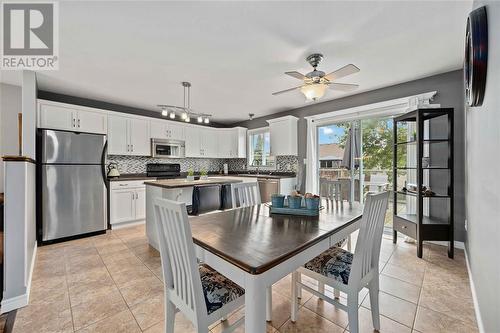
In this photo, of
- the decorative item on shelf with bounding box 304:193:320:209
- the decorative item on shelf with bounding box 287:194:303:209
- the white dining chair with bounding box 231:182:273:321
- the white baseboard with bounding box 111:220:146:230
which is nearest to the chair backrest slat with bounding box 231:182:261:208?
the white dining chair with bounding box 231:182:273:321

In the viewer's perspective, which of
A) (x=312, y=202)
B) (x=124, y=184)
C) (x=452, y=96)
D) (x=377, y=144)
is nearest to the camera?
(x=312, y=202)

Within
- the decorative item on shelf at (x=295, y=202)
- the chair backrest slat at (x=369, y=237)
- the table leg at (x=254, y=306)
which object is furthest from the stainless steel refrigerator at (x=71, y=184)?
the chair backrest slat at (x=369, y=237)

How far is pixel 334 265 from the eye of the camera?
1499mm

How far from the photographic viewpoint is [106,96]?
395 centimetres

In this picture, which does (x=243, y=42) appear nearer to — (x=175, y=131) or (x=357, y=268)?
(x=357, y=268)

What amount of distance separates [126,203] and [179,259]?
3488mm

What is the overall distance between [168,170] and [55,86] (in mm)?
2537

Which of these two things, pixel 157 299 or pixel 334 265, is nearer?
pixel 334 265

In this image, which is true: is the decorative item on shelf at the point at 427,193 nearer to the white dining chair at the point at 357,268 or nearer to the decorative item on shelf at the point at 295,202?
the white dining chair at the point at 357,268

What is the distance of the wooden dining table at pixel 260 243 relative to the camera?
0.91 metres

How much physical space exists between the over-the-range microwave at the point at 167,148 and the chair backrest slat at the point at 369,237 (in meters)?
4.53

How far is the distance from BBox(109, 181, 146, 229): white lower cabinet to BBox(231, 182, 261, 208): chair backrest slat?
2723 mm

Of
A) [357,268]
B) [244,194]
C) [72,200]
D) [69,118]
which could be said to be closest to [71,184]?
[72,200]

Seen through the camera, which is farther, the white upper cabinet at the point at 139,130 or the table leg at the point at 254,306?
the white upper cabinet at the point at 139,130
